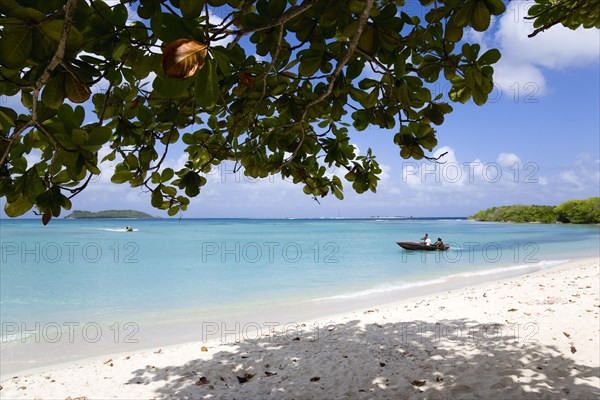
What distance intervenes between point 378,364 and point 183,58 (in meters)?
3.76

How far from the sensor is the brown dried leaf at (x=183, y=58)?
0.59 meters

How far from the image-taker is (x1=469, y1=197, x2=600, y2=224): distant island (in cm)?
4981

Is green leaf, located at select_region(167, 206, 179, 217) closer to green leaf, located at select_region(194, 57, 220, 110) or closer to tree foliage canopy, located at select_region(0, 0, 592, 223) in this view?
tree foliage canopy, located at select_region(0, 0, 592, 223)

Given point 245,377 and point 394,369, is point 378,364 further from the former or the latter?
point 245,377

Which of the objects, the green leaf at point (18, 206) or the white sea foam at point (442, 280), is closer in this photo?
the green leaf at point (18, 206)

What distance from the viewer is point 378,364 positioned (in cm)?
A: 372

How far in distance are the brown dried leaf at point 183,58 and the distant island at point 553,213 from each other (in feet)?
202

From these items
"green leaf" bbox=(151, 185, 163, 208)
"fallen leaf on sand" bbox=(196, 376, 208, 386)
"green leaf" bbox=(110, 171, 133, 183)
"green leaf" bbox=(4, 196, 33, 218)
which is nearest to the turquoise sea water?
"fallen leaf on sand" bbox=(196, 376, 208, 386)

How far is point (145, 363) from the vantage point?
4391 millimetres

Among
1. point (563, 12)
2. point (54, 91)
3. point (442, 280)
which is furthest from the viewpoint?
point (442, 280)

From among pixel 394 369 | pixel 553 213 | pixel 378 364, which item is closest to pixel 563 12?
pixel 394 369

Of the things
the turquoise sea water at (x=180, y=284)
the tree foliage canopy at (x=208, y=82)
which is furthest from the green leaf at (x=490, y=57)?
the turquoise sea water at (x=180, y=284)

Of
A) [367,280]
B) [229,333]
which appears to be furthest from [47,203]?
[367,280]

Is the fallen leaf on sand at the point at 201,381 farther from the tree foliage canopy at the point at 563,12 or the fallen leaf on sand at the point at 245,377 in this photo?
the tree foliage canopy at the point at 563,12
